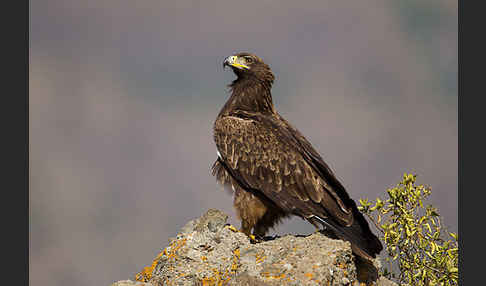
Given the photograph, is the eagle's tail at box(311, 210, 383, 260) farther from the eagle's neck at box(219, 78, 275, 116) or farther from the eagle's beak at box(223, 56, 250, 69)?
the eagle's beak at box(223, 56, 250, 69)

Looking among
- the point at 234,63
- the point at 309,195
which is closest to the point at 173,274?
the point at 309,195

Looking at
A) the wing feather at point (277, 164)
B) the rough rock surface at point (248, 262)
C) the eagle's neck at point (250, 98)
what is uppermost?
the eagle's neck at point (250, 98)

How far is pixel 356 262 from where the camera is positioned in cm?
820

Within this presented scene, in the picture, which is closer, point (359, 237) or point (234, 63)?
point (359, 237)

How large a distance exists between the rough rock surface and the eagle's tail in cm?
24

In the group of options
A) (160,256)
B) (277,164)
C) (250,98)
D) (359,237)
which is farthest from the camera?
(250,98)

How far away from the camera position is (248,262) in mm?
7340

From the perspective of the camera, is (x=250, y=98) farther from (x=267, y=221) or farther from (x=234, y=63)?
(x=267, y=221)

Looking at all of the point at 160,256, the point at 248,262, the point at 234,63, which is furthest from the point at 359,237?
the point at 234,63

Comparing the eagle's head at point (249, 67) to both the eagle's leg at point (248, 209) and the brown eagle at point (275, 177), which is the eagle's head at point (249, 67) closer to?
the brown eagle at point (275, 177)

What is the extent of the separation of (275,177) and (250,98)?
195 centimetres

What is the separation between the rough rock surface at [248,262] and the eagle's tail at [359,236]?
9.6 inches

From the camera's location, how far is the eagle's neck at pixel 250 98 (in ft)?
33.0

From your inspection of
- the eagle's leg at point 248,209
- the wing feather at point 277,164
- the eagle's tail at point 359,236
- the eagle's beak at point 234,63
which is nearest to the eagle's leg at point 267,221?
the eagle's leg at point 248,209
